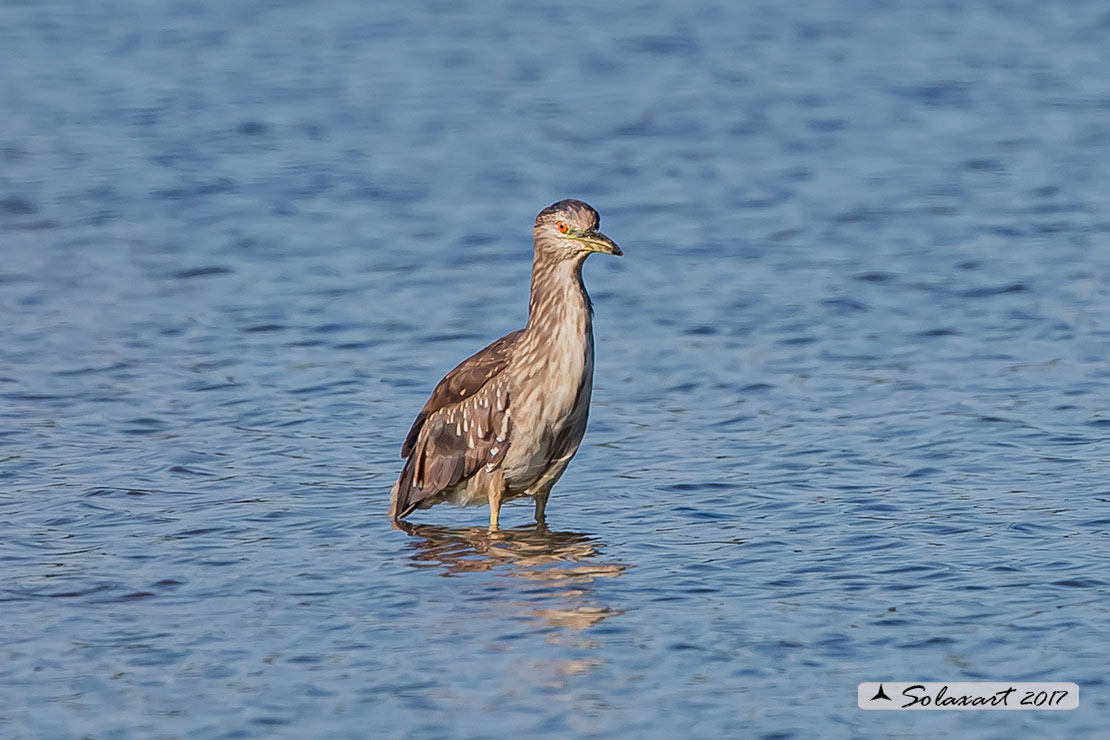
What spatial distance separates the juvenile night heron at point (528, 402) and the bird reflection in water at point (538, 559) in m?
0.17

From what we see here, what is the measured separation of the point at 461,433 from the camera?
10742mm

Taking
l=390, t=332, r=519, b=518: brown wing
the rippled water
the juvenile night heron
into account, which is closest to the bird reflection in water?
the rippled water

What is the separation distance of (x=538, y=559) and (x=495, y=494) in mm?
625

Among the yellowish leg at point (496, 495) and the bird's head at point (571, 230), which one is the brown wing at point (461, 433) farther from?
the bird's head at point (571, 230)

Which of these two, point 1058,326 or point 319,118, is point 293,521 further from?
point 319,118

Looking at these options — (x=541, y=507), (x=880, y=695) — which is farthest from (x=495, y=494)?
(x=880, y=695)

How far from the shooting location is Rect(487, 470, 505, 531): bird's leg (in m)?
10.6

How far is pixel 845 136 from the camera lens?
19.1 m

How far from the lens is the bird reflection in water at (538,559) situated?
927cm

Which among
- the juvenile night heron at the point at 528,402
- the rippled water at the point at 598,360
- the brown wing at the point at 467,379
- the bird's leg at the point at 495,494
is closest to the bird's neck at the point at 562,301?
the juvenile night heron at the point at 528,402

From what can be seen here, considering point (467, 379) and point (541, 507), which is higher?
point (467, 379)

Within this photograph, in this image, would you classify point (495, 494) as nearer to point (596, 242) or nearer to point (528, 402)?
point (528, 402)

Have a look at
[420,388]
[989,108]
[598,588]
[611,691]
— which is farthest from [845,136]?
[611,691]

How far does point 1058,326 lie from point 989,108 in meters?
6.77
